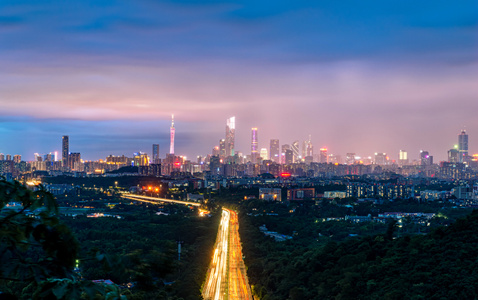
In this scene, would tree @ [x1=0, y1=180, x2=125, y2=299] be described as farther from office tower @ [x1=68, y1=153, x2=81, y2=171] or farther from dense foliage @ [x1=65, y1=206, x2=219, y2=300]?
office tower @ [x1=68, y1=153, x2=81, y2=171]

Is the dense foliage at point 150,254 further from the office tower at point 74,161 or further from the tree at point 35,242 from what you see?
the office tower at point 74,161

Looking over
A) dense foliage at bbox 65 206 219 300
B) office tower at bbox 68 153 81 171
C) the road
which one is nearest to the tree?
dense foliage at bbox 65 206 219 300

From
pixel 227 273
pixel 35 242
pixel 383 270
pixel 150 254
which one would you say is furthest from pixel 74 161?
pixel 35 242

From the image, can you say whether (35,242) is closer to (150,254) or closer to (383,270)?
(150,254)

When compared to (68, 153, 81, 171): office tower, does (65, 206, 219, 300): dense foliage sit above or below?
below

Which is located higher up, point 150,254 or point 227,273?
point 150,254

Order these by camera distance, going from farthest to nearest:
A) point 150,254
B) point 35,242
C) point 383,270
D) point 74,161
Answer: point 74,161
point 383,270
point 150,254
point 35,242

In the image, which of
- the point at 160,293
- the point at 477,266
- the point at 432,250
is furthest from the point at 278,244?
the point at 160,293

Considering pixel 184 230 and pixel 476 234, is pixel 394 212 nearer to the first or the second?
pixel 184 230
